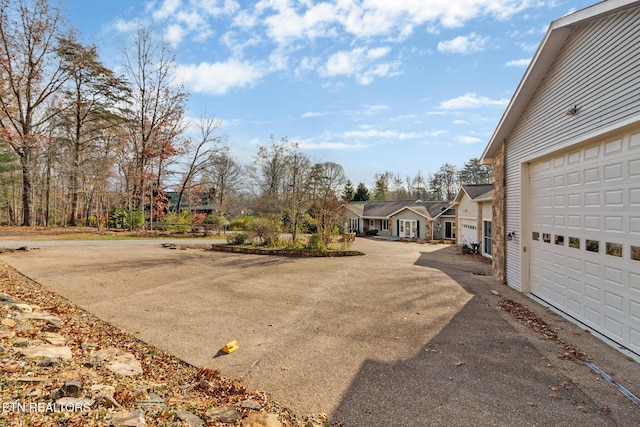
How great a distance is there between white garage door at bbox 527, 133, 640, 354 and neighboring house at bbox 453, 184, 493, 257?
808cm

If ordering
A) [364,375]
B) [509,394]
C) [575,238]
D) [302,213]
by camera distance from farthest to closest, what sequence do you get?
[302,213] → [575,238] → [364,375] → [509,394]

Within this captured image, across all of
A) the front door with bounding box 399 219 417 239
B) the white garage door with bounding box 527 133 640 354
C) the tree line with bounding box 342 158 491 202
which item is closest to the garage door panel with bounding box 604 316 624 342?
the white garage door with bounding box 527 133 640 354

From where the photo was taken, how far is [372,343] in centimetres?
431

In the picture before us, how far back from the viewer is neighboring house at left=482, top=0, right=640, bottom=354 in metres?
4.25

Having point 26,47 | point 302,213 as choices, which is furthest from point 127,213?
point 302,213

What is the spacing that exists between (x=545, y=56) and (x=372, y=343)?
679 cm

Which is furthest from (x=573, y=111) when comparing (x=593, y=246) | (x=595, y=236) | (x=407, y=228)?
(x=407, y=228)

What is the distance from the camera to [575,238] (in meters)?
5.37

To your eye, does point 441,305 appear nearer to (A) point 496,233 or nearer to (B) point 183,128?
(A) point 496,233

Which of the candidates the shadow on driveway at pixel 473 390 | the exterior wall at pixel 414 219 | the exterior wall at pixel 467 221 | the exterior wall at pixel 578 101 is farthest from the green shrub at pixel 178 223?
the shadow on driveway at pixel 473 390

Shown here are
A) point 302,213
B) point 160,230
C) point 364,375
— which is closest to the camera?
point 364,375

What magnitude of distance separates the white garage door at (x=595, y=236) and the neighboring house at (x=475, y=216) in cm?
808

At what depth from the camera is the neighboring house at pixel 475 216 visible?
1560 centimetres

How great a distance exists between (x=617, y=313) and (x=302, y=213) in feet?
45.1
